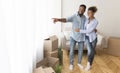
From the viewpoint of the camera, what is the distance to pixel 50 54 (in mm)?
3562

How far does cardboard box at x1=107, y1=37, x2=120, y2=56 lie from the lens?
480 cm

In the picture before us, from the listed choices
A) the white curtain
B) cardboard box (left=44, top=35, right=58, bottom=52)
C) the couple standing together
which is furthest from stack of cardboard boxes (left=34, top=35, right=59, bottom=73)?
the couple standing together

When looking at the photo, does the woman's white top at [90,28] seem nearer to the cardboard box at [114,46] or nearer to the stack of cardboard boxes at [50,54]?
the stack of cardboard boxes at [50,54]

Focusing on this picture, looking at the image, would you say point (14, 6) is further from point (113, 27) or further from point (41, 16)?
point (113, 27)

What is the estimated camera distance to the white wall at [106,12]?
5102 mm

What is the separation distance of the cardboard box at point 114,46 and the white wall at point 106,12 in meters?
0.42

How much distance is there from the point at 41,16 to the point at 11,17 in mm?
1510

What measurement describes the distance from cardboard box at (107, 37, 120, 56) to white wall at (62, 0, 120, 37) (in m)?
0.42

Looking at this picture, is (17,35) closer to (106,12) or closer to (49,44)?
(49,44)

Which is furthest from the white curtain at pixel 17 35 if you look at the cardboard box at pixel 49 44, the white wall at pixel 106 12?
the white wall at pixel 106 12

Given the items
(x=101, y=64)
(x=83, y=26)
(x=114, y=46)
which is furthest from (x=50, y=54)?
(x=114, y=46)

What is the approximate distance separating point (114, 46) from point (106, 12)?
1024 millimetres

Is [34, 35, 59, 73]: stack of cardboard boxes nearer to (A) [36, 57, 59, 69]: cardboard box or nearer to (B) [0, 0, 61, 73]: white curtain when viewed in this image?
(A) [36, 57, 59, 69]: cardboard box

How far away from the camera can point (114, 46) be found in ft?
15.9
